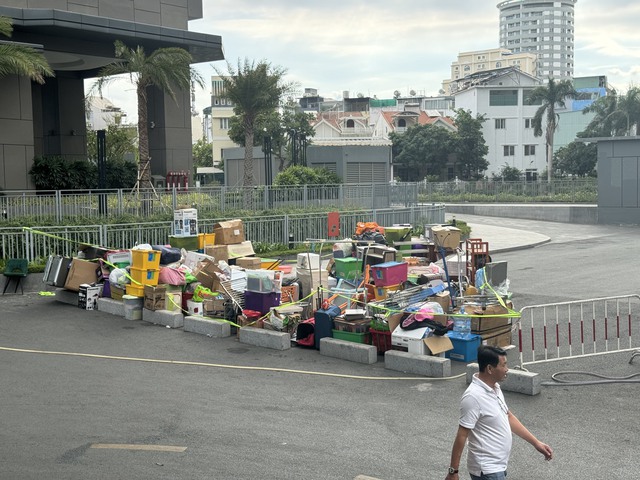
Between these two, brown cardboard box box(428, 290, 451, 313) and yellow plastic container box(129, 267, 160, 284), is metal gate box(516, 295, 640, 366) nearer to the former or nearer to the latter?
brown cardboard box box(428, 290, 451, 313)

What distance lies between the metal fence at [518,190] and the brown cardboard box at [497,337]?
40.2 m

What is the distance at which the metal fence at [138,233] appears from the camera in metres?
20.0

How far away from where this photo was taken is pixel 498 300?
42.6 feet

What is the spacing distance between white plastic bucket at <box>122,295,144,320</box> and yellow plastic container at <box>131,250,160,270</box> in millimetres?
671

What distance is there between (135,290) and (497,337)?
7637 millimetres

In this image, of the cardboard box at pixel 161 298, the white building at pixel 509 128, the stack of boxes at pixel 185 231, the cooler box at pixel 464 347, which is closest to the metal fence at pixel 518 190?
the white building at pixel 509 128

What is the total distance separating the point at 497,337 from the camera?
496 inches

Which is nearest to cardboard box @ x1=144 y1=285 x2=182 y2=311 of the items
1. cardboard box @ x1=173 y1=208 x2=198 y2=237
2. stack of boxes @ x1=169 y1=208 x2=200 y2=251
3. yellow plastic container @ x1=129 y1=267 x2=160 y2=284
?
yellow plastic container @ x1=129 y1=267 x2=160 y2=284

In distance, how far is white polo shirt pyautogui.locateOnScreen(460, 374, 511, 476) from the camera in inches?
225

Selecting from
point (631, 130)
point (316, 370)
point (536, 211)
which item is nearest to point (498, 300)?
point (316, 370)

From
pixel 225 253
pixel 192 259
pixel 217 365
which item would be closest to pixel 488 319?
pixel 217 365

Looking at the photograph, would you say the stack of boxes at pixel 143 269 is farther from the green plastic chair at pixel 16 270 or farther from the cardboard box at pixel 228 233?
the green plastic chair at pixel 16 270

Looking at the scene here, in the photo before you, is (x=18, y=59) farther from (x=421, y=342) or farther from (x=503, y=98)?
(x=503, y=98)

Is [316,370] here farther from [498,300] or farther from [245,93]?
[245,93]
